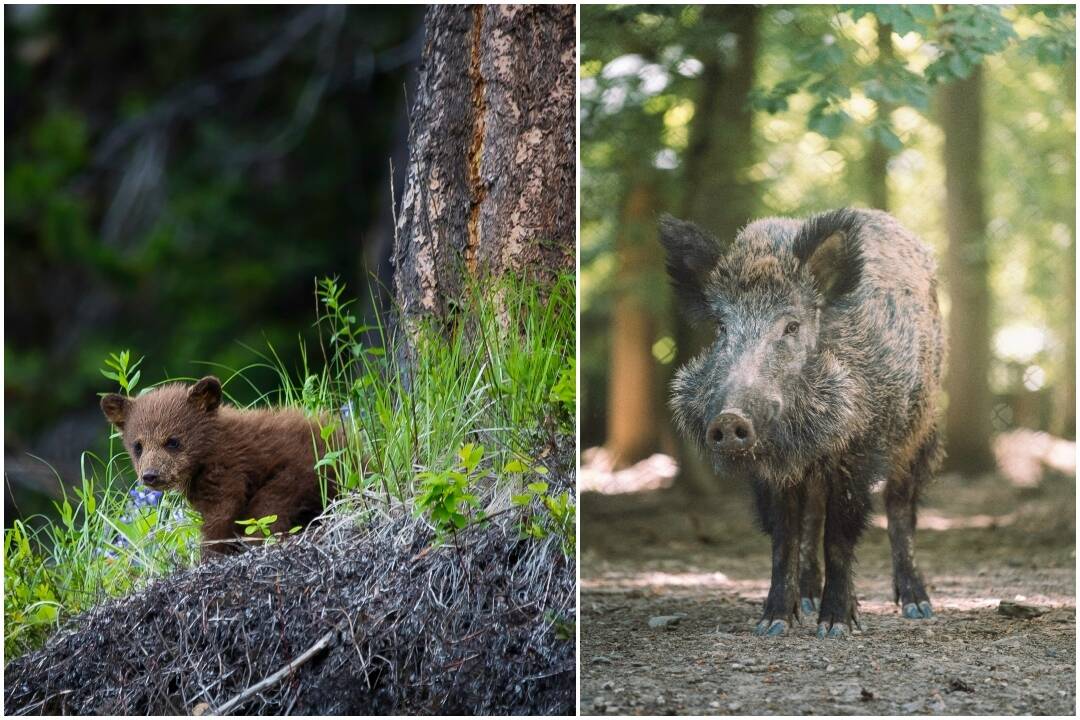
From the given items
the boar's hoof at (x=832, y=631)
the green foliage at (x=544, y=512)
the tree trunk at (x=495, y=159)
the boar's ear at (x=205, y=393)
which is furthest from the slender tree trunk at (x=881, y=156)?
the boar's ear at (x=205, y=393)

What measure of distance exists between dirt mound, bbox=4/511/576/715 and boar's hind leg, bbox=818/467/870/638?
847 mm

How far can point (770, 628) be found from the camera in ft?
12.9

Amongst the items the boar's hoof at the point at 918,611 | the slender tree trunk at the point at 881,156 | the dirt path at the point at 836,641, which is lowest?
the dirt path at the point at 836,641

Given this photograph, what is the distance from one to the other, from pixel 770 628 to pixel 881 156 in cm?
197

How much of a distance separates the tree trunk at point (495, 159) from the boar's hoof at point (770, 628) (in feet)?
3.96

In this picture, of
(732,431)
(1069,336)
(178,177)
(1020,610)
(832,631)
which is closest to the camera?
(732,431)

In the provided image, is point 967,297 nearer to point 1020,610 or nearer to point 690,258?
point 1020,610

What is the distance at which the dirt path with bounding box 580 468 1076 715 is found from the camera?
3537 mm

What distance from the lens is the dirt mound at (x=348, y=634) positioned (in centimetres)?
342

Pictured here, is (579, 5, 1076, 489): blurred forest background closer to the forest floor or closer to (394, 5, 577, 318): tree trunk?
(394, 5, 577, 318): tree trunk

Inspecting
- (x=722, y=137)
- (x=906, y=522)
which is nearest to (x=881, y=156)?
(x=722, y=137)

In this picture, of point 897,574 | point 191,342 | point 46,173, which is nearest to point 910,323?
point 897,574

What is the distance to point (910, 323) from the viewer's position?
4109mm

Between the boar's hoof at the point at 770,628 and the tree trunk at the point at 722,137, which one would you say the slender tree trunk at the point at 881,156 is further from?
the boar's hoof at the point at 770,628
